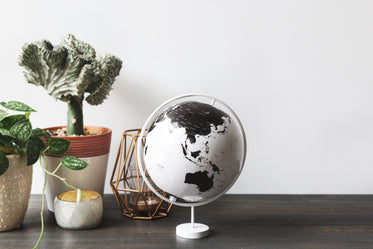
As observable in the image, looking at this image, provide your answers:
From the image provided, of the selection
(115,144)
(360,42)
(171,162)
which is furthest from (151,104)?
(360,42)

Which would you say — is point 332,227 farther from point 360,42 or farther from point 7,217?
point 7,217

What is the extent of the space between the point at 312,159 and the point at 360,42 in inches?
18.5

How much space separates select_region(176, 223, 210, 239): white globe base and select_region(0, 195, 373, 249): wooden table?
0.06 feet

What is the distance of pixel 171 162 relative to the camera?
3.54 ft

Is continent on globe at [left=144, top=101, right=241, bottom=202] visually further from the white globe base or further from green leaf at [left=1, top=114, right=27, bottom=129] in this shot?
green leaf at [left=1, top=114, right=27, bottom=129]

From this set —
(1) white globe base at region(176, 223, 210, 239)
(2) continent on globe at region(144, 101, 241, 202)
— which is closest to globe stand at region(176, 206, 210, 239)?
(1) white globe base at region(176, 223, 210, 239)

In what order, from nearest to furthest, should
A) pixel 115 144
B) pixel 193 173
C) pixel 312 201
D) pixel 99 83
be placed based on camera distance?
pixel 193 173
pixel 99 83
pixel 312 201
pixel 115 144

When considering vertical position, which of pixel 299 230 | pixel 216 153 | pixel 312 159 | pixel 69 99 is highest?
pixel 69 99

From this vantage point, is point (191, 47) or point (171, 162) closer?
point (171, 162)

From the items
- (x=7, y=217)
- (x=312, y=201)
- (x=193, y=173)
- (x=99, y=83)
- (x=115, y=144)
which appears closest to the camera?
(x=193, y=173)

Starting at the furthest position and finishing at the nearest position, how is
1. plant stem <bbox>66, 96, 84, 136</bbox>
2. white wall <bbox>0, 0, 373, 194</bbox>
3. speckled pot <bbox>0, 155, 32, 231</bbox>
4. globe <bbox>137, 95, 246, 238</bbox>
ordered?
white wall <bbox>0, 0, 373, 194</bbox>, plant stem <bbox>66, 96, 84, 136</bbox>, speckled pot <bbox>0, 155, 32, 231</bbox>, globe <bbox>137, 95, 246, 238</bbox>

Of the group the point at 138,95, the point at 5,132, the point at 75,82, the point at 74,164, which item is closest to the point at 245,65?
the point at 138,95

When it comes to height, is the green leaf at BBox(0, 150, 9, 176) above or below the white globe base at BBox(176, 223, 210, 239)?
above

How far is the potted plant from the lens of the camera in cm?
131
